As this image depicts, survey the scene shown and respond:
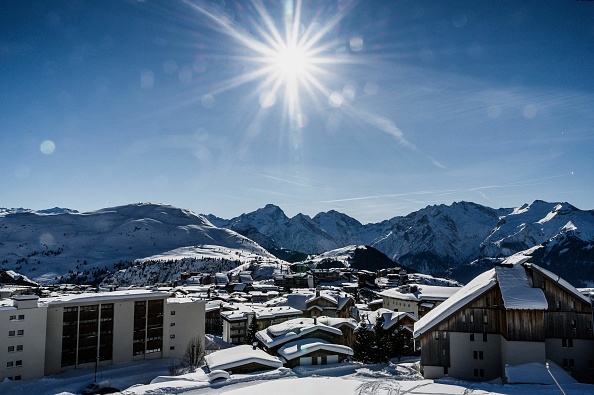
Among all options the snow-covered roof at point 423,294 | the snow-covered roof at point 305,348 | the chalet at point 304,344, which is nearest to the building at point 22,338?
the chalet at point 304,344

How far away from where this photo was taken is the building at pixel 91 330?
4466cm

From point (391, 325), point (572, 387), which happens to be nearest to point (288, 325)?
point (391, 325)

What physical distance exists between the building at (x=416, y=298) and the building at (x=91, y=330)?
42286 mm

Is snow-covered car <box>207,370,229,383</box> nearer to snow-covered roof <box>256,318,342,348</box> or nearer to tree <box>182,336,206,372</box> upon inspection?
snow-covered roof <box>256,318,342,348</box>

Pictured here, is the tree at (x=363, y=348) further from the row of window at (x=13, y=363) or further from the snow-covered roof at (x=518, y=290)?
the row of window at (x=13, y=363)

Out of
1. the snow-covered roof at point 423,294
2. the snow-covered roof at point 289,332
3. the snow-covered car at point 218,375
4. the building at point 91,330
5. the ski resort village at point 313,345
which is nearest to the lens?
the ski resort village at point 313,345

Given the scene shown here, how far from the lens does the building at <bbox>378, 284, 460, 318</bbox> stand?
73188mm

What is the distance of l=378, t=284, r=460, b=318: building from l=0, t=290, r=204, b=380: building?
139ft

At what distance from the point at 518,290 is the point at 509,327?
308 centimetres

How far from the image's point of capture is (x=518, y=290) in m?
30.0

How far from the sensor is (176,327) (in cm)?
5731

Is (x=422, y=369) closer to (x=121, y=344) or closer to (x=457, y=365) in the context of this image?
(x=457, y=365)

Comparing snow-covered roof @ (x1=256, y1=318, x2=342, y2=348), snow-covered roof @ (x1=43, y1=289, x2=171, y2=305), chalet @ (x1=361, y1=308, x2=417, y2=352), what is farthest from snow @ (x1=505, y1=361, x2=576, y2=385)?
snow-covered roof @ (x1=43, y1=289, x2=171, y2=305)

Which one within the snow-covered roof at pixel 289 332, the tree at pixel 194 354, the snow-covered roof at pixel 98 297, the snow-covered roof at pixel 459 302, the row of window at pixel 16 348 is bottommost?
the tree at pixel 194 354
